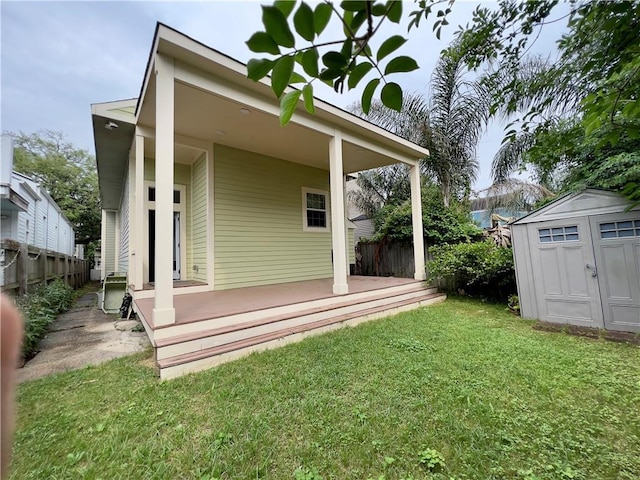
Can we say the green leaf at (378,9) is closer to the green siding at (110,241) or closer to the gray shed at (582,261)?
the gray shed at (582,261)

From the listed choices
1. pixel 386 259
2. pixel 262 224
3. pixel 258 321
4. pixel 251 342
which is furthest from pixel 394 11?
pixel 386 259

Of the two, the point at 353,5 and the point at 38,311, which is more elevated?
the point at 353,5

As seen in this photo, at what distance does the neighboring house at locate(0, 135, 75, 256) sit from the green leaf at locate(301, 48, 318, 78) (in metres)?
3.00

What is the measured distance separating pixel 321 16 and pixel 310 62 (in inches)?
4.1

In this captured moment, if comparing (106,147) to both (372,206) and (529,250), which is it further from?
(372,206)

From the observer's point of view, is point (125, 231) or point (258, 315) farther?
point (125, 231)

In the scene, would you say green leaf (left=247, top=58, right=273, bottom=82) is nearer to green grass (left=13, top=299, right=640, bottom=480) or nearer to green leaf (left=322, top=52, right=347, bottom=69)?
green leaf (left=322, top=52, right=347, bottom=69)

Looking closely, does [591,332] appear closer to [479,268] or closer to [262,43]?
[479,268]

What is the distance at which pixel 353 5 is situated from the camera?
611 mm

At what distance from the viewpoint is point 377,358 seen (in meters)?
3.30

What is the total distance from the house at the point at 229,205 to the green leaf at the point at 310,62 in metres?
2.95

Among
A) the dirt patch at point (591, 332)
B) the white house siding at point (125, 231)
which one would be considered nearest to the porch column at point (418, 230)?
the dirt patch at point (591, 332)

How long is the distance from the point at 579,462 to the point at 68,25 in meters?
3.71

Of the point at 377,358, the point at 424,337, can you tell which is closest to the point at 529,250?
the point at 424,337
